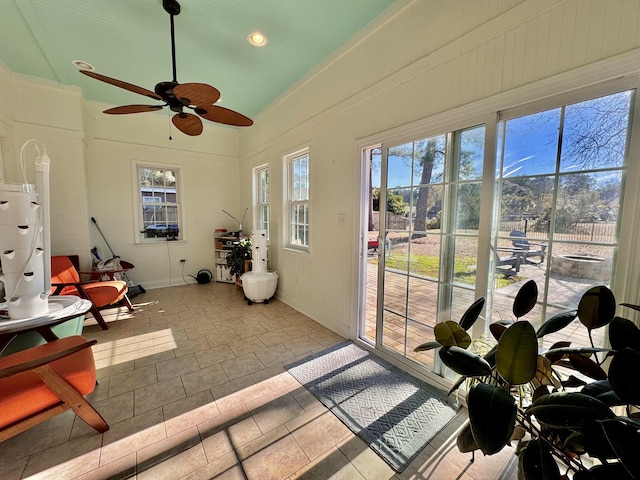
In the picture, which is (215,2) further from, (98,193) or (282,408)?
(98,193)

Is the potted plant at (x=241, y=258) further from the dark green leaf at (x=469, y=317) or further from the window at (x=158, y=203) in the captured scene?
the dark green leaf at (x=469, y=317)

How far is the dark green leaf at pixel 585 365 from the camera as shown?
1.00 meters

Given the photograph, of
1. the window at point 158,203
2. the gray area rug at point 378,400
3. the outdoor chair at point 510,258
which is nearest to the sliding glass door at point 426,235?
the outdoor chair at point 510,258

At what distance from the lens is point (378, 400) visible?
1937 mm

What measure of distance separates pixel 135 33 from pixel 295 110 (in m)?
1.75

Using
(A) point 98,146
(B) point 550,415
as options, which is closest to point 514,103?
(B) point 550,415

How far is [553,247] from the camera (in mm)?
1533

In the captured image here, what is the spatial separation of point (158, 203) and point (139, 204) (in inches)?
11.6

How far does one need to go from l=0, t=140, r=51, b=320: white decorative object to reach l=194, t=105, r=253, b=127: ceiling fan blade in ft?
3.55

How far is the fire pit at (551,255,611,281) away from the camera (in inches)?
55.0

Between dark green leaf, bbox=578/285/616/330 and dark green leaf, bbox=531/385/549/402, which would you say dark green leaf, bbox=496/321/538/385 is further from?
dark green leaf, bbox=578/285/616/330

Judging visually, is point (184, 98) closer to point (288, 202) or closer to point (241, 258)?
point (288, 202)

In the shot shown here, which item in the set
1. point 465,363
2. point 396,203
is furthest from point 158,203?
point 465,363

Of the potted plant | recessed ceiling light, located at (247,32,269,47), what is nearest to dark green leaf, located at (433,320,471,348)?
recessed ceiling light, located at (247,32,269,47)
